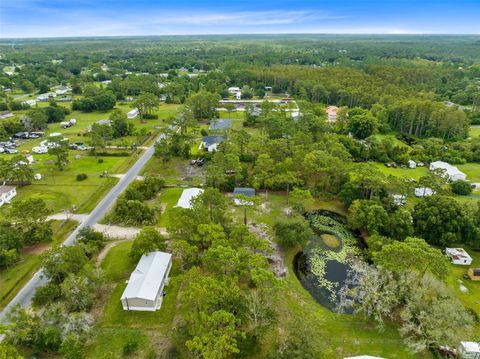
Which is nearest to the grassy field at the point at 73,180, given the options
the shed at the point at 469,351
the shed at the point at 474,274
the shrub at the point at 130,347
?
the shrub at the point at 130,347

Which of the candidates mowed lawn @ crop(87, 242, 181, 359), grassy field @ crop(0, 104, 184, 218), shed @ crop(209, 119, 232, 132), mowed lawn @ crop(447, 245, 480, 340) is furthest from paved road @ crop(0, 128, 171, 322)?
mowed lawn @ crop(447, 245, 480, 340)

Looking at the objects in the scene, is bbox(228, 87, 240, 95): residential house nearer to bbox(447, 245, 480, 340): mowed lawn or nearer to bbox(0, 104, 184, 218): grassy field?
bbox(0, 104, 184, 218): grassy field

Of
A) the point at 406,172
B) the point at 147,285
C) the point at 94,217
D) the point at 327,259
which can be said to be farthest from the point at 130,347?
the point at 406,172

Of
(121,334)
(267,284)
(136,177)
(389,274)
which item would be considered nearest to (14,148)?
(136,177)

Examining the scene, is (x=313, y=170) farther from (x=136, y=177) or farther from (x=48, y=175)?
(x=48, y=175)

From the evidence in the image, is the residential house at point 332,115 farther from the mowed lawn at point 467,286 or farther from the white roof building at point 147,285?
the white roof building at point 147,285

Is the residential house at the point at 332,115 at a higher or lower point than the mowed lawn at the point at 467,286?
higher

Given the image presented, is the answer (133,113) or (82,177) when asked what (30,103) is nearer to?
(133,113)
